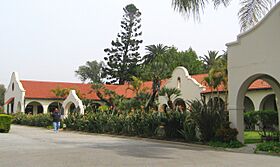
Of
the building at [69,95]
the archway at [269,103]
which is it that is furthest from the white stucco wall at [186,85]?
the archway at [269,103]

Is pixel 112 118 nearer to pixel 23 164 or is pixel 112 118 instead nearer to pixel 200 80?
pixel 200 80

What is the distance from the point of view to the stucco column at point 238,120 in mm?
17087

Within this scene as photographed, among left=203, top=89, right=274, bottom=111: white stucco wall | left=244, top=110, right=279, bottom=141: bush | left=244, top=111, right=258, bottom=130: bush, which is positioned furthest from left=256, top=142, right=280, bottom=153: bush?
left=203, top=89, right=274, bottom=111: white stucco wall

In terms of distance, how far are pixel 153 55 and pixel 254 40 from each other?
47.9 metres

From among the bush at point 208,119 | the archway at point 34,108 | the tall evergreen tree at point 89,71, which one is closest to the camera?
the bush at point 208,119

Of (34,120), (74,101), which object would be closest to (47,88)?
(34,120)

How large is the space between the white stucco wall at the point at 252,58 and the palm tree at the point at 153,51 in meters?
46.0

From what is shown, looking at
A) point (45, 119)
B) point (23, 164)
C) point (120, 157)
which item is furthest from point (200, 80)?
point (23, 164)

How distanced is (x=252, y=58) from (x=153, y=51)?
48.2m

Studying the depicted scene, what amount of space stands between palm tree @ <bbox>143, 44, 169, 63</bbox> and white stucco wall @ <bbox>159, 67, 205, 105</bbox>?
27.4 metres

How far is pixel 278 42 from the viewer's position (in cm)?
1539

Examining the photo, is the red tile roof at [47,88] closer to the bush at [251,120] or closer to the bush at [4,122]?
the bush at [4,122]

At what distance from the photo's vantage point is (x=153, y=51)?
64.4 metres

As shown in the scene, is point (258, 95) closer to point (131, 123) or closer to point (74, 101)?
point (131, 123)
